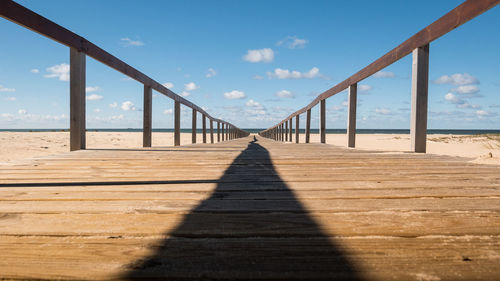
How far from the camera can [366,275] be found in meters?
0.65

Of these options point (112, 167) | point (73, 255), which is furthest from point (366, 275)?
point (112, 167)

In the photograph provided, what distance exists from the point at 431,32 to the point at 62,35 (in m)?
3.43

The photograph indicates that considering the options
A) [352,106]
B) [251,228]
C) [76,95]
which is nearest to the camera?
[251,228]

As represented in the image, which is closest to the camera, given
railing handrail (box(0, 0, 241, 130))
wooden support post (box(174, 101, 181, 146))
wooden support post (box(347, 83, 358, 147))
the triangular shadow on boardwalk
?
the triangular shadow on boardwalk

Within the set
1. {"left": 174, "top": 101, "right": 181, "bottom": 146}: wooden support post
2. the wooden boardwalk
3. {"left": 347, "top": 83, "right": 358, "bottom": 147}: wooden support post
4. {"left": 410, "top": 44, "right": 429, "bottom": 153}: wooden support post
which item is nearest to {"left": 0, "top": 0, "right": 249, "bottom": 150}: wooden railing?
the wooden boardwalk

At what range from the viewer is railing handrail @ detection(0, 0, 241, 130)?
222 centimetres

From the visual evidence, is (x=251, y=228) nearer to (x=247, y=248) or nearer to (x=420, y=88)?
(x=247, y=248)

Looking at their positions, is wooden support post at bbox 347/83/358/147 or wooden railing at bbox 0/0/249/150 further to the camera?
wooden support post at bbox 347/83/358/147

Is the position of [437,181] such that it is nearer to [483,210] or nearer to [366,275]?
[483,210]

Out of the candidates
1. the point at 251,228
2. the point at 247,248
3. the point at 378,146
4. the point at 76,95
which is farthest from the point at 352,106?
the point at 378,146

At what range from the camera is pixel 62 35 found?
2793mm

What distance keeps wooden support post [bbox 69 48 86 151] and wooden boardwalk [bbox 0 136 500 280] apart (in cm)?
148

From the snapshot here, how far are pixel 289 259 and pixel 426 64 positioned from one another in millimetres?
2995

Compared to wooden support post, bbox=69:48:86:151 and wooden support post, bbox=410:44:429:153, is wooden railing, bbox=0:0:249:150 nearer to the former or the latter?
wooden support post, bbox=69:48:86:151
